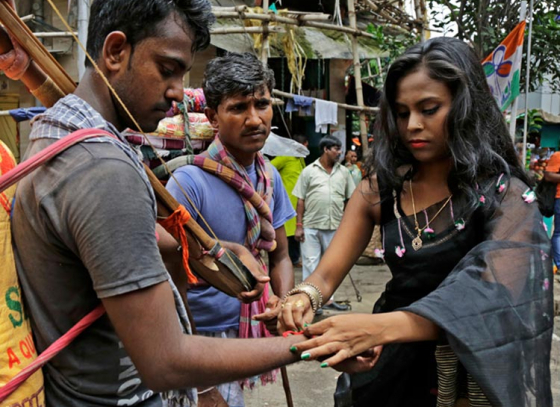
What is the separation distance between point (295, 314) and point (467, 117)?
946 millimetres

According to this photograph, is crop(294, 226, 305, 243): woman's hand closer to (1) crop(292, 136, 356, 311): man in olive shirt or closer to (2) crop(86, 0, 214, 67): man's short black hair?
(1) crop(292, 136, 356, 311): man in olive shirt

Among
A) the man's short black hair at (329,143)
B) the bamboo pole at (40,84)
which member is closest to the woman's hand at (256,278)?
the bamboo pole at (40,84)

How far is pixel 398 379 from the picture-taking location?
2100mm

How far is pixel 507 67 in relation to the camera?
21.4ft

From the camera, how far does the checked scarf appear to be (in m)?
2.66

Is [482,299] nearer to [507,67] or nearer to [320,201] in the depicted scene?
[320,201]

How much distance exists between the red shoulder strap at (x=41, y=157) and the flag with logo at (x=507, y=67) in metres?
5.99

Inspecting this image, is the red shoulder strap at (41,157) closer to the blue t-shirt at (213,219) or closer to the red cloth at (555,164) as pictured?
the blue t-shirt at (213,219)

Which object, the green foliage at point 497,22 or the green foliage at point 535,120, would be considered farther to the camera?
the green foliage at point 535,120

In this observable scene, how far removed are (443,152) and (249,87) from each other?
1.08 meters

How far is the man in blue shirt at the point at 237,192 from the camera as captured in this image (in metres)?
2.60

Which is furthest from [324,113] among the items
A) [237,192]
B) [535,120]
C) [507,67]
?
[535,120]

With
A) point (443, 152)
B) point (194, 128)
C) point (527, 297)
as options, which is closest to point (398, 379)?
point (527, 297)

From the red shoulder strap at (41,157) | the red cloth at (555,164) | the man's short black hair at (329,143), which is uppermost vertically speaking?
the red shoulder strap at (41,157)
